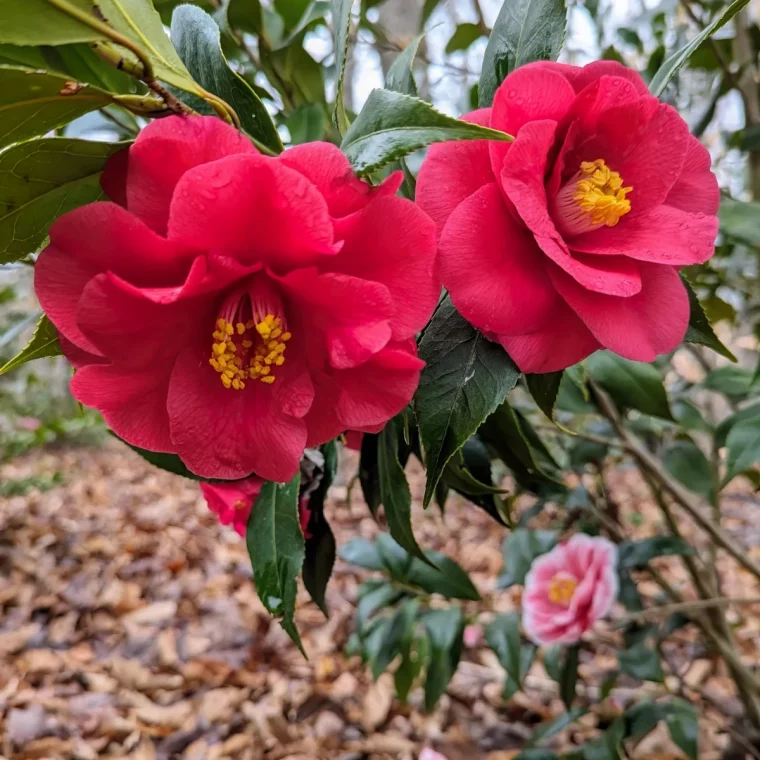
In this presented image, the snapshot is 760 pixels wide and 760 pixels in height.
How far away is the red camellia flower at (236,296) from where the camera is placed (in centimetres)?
31

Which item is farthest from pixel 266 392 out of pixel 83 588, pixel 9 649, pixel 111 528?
pixel 111 528

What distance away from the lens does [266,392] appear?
1.25ft

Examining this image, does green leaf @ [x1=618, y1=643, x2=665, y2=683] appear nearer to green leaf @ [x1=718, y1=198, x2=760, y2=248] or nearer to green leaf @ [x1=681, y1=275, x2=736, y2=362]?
green leaf @ [x1=718, y1=198, x2=760, y2=248]

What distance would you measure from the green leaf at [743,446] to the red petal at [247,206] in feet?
2.24

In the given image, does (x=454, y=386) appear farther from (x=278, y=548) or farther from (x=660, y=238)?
(x=278, y=548)

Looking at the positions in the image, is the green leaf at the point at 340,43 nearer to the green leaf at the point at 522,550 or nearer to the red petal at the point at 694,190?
the red petal at the point at 694,190

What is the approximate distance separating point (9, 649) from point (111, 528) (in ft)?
2.50

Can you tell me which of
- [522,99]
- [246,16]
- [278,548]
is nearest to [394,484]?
[278,548]

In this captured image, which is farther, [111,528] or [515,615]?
[111,528]

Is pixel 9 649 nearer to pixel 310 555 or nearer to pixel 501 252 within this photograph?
pixel 310 555

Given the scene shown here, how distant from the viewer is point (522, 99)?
1.19 feet

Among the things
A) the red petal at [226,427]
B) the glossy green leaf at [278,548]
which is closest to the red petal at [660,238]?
the red petal at [226,427]

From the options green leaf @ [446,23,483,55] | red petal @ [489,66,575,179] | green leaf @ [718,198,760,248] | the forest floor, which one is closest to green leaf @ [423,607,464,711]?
the forest floor

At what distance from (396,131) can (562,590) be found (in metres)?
1.07
